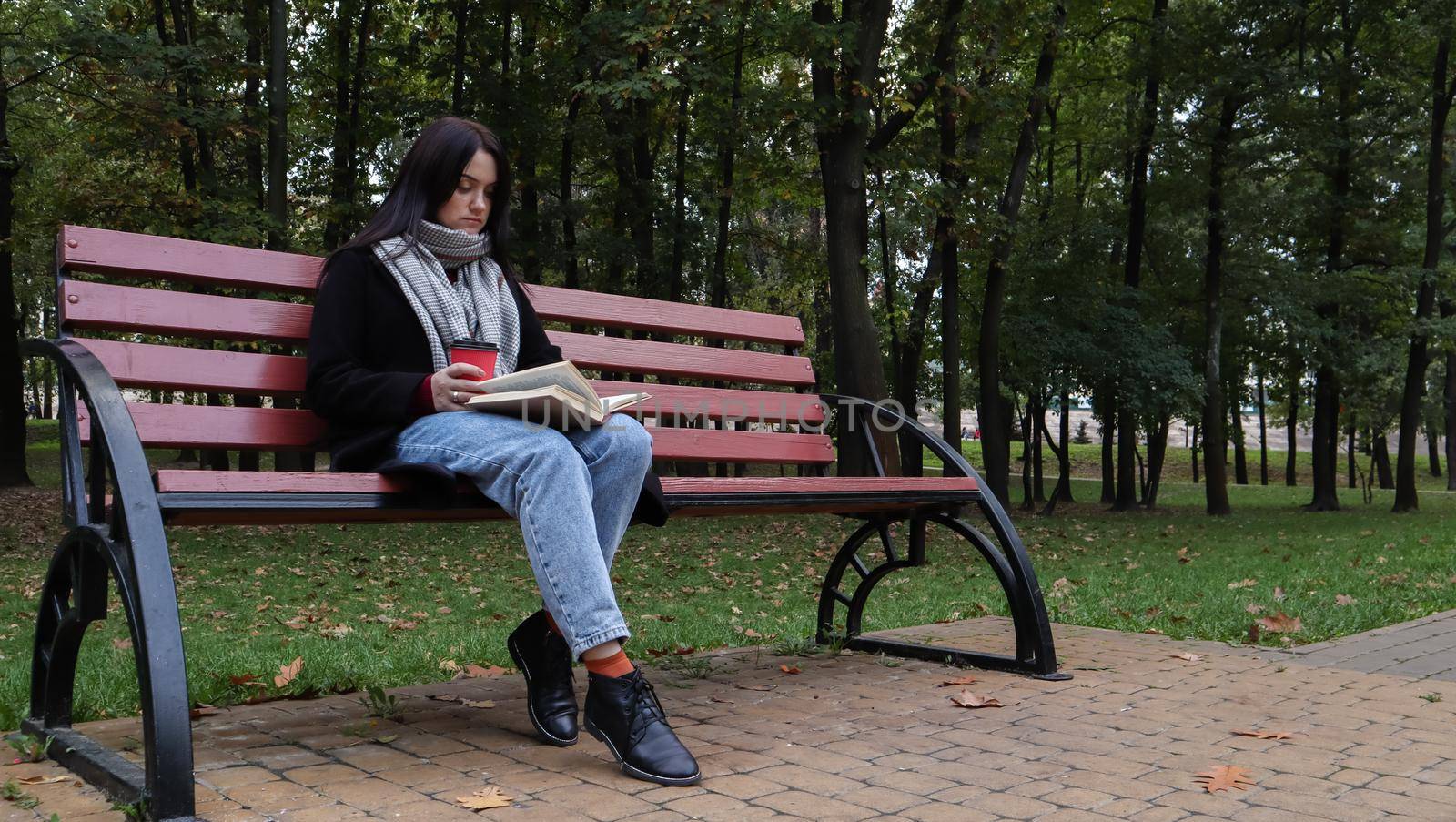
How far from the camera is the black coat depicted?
9.86 feet

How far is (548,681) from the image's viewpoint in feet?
10.4

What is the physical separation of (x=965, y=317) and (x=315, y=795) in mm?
20490

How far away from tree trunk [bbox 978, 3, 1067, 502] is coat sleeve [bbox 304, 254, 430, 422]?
1285 centimetres

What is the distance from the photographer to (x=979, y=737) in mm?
3275

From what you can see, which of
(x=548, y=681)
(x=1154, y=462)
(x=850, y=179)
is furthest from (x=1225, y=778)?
(x=1154, y=462)

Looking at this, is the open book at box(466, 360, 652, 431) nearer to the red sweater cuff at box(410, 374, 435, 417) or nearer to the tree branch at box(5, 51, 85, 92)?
the red sweater cuff at box(410, 374, 435, 417)

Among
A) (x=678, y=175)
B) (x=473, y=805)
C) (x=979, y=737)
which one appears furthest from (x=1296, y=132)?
(x=473, y=805)

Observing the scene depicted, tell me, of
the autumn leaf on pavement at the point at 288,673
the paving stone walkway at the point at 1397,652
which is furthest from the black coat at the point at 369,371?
the paving stone walkway at the point at 1397,652

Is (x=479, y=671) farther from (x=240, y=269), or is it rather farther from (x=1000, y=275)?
(x=1000, y=275)

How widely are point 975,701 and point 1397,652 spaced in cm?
221

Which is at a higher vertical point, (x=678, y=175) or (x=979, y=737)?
(x=678, y=175)

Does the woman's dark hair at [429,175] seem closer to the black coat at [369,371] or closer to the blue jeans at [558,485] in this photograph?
the black coat at [369,371]

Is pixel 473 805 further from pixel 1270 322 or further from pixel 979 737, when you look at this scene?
pixel 1270 322

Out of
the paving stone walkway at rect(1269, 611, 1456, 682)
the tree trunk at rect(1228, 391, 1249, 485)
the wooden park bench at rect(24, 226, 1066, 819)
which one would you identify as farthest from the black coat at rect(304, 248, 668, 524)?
the tree trunk at rect(1228, 391, 1249, 485)
